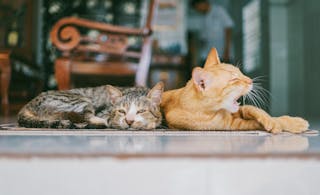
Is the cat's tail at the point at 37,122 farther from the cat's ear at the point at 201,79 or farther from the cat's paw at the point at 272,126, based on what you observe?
the cat's paw at the point at 272,126

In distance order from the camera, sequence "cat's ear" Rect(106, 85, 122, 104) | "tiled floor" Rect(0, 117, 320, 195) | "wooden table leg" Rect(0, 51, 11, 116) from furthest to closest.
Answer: "wooden table leg" Rect(0, 51, 11, 116), "cat's ear" Rect(106, 85, 122, 104), "tiled floor" Rect(0, 117, 320, 195)

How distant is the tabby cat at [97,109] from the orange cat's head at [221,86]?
0.21 meters

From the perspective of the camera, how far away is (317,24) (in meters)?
3.06

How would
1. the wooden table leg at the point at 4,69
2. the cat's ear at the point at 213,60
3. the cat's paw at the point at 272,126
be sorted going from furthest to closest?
the wooden table leg at the point at 4,69, the cat's ear at the point at 213,60, the cat's paw at the point at 272,126

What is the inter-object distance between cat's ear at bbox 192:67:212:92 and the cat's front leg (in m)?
0.17

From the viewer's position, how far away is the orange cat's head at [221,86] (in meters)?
1.24

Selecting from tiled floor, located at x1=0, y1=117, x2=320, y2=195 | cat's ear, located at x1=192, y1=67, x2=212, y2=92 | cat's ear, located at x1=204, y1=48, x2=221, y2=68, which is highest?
cat's ear, located at x1=204, y1=48, x2=221, y2=68

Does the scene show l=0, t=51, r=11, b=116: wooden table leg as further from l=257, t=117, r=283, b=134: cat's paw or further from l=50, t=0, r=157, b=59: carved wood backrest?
l=257, t=117, r=283, b=134: cat's paw

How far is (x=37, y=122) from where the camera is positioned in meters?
1.43

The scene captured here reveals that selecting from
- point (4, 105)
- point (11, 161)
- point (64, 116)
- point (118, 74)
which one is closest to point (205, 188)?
point (11, 161)

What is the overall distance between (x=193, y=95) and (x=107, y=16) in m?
4.74

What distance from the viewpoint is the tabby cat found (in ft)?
4.61

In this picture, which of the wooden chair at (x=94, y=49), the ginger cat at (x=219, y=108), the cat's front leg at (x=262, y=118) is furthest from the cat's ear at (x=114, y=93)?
the wooden chair at (x=94, y=49)

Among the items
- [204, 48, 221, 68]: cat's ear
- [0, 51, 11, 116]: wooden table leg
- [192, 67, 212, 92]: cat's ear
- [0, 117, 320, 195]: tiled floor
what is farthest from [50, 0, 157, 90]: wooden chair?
[0, 117, 320, 195]: tiled floor
